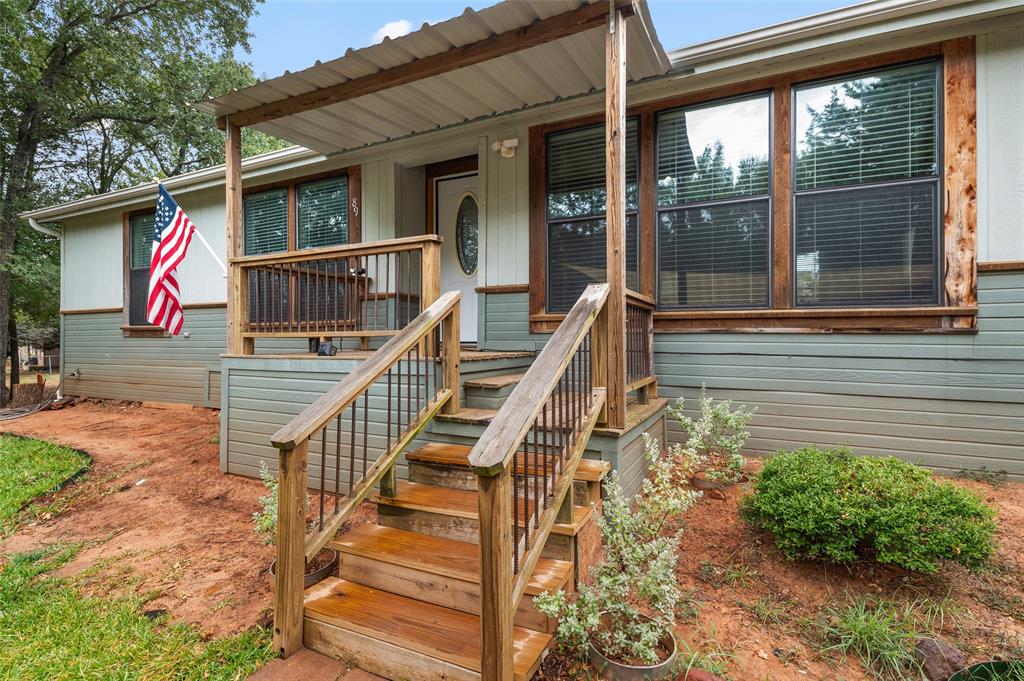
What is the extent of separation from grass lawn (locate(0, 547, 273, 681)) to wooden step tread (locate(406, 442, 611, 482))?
1.13m

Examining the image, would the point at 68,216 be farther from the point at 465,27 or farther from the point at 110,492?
the point at 465,27

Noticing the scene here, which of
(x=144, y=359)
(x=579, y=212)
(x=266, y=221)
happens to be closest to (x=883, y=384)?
(x=579, y=212)

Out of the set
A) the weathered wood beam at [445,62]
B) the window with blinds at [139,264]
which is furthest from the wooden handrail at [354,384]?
the window with blinds at [139,264]

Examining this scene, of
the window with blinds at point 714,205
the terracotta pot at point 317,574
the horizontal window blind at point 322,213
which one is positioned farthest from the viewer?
the horizontal window blind at point 322,213

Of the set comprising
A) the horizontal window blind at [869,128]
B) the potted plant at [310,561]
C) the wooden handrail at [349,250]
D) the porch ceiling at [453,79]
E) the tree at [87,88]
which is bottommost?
the potted plant at [310,561]

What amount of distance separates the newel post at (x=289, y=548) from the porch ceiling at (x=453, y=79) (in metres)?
2.78

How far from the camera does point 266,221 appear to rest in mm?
6871

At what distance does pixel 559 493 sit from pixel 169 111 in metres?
13.7

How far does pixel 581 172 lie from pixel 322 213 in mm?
3458

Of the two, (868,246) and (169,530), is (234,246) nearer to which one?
(169,530)

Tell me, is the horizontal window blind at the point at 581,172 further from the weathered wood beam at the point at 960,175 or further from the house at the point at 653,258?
the weathered wood beam at the point at 960,175

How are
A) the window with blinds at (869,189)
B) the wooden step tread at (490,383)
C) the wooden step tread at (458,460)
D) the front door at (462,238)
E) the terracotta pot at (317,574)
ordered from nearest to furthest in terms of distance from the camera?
1. the terracotta pot at (317,574)
2. the wooden step tread at (458,460)
3. the wooden step tread at (490,383)
4. the window with blinds at (869,189)
5. the front door at (462,238)

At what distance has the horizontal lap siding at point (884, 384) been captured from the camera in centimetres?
356

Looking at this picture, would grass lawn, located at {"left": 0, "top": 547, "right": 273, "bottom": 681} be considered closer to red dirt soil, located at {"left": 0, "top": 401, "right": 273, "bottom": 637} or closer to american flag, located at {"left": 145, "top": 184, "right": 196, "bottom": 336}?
red dirt soil, located at {"left": 0, "top": 401, "right": 273, "bottom": 637}
